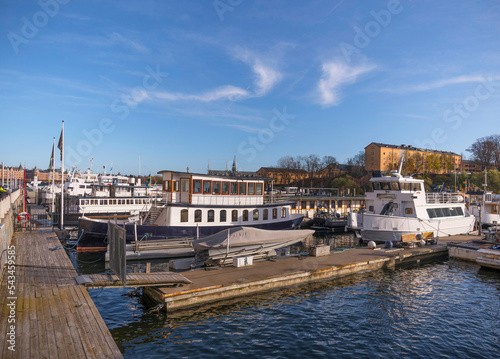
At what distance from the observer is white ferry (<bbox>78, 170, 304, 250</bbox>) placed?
24203 millimetres

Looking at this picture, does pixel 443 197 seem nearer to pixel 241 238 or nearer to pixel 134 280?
pixel 241 238

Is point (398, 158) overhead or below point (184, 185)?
overhead

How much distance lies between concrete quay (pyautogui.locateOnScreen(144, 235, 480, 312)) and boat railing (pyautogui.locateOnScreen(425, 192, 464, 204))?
1099 cm

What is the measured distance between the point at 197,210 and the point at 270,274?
1178cm

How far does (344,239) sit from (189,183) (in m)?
20.5

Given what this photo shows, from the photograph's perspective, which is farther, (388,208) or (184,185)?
(388,208)

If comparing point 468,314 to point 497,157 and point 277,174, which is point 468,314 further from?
point 497,157

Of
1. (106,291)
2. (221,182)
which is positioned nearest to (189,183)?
(221,182)

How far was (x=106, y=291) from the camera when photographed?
15.1 meters

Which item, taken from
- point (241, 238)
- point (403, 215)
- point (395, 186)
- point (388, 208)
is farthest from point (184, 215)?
point (403, 215)

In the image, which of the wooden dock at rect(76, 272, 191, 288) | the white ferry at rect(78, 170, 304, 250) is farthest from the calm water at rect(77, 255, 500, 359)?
the white ferry at rect(78, 170, 304, 250)

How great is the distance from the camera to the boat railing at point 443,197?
1257 inches

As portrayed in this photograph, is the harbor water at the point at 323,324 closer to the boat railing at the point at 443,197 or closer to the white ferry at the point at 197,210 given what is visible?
the white ferry at the point at 197,210

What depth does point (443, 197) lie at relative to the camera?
106ft
